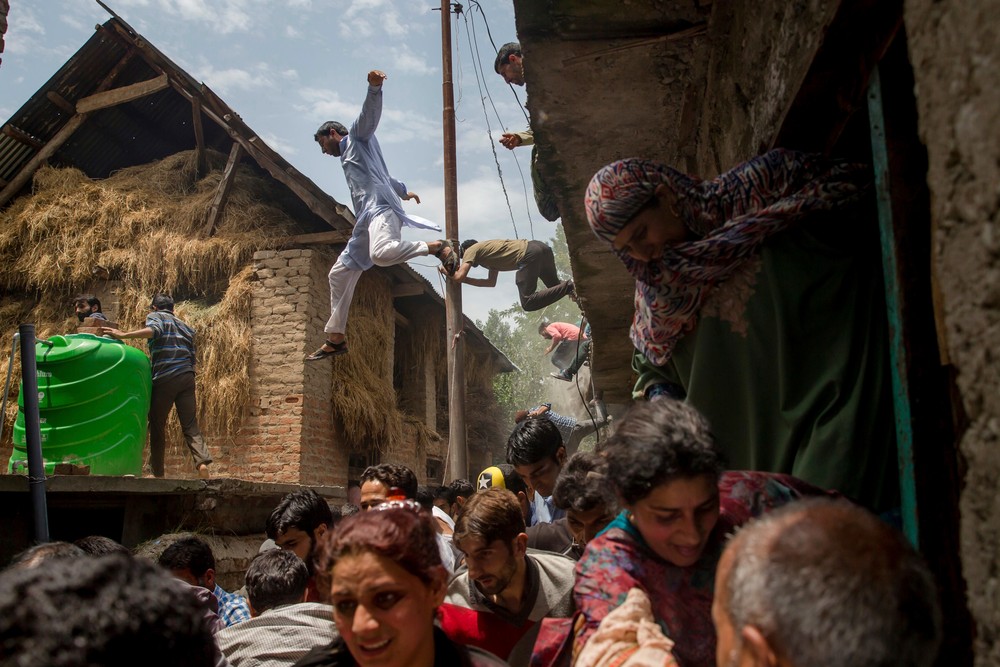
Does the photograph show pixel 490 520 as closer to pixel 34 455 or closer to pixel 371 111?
pixel 34 455

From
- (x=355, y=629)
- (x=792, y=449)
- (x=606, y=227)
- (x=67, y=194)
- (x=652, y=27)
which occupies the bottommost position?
(x=355, y=629)

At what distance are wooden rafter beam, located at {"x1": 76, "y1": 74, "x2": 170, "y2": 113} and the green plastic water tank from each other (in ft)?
15.2

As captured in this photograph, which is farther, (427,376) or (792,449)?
Result: (427,376)

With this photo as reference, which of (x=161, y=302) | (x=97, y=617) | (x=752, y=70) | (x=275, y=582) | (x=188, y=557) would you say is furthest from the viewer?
(x=161, y=302)

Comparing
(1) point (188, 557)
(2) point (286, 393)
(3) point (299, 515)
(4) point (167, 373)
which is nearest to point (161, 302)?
(4) point (167, 373)

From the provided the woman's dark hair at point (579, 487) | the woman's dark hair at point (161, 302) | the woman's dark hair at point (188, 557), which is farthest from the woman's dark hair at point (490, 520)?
the woman's dark hair at point (161, 302)

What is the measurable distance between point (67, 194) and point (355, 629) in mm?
10168

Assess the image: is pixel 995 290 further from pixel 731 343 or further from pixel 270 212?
pixel 270 212

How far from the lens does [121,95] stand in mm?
10023

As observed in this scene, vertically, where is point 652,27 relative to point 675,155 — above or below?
above

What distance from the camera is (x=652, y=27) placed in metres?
3.16

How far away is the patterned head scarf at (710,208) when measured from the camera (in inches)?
77.2

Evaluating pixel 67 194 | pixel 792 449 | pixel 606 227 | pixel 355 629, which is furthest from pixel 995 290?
pixel 67 194

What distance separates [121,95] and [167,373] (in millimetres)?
4644
